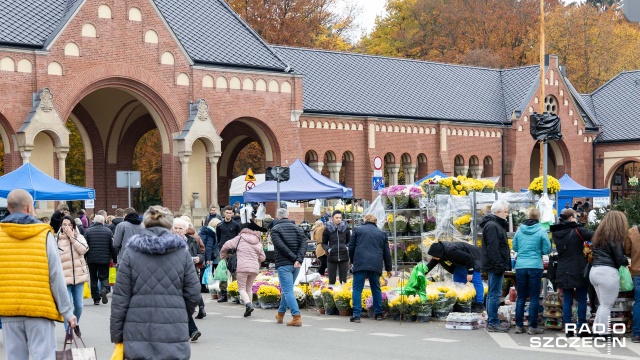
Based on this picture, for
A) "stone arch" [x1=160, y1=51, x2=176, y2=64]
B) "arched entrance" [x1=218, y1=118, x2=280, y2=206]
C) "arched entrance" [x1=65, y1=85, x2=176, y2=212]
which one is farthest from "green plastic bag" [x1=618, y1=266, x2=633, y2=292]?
"arched entrance" [x1=65, y1=85, x2=176, y2=212]

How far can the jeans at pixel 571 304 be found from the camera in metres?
13.8

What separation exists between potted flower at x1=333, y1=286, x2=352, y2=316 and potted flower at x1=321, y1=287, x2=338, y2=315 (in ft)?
0.43

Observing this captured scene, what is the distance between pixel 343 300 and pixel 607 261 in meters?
5.42

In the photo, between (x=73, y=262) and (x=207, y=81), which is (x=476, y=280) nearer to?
(x=73, y=262)

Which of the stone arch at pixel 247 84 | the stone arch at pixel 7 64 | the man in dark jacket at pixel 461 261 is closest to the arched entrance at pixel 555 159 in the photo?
the stone arch at pixel 247 84

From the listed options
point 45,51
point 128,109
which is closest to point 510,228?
point 45,51

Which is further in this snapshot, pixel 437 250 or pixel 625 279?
pixel 437 250

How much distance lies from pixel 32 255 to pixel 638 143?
152 feet

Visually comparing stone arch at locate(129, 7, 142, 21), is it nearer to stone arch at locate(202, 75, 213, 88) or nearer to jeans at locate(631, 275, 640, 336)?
stone arch at locate(202, 75, 213, 88)

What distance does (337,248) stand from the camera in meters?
20.6

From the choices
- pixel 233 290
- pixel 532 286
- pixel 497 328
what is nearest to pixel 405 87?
pixel 233 290

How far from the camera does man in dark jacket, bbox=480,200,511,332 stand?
47.6 ft

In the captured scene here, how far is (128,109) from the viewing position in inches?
1593

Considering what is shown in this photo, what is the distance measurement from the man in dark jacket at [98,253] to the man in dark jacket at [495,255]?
25.6ft
